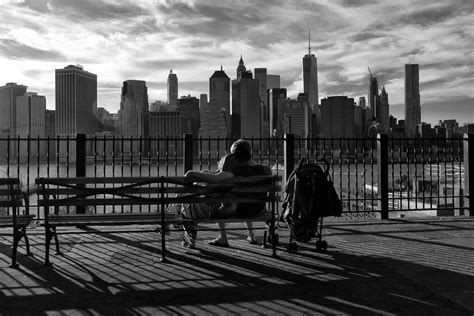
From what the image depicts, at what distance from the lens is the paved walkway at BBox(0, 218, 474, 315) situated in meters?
3.81

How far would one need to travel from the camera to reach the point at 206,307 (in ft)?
12.5

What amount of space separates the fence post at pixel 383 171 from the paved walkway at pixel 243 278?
200 centimetres

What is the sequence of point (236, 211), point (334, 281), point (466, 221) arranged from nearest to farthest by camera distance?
point (334, 281) → point (236, 211) → point (466, 221)

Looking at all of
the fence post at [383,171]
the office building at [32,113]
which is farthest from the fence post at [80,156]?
the office building at [32,113]

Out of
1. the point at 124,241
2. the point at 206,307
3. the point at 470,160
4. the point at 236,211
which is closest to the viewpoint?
the point at 206,307

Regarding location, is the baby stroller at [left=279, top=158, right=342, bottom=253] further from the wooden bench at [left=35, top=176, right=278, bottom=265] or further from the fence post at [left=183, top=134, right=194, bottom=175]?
the fence post at [left=183, top=134, right=194, bottom=175]

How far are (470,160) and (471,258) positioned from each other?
4.46 metres

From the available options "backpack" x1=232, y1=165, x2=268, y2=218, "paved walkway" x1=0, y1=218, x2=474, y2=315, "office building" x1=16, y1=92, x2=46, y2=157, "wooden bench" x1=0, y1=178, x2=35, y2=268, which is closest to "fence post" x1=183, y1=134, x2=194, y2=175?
"paved walkway" x1=0, y1=218, x2=474, y2=315

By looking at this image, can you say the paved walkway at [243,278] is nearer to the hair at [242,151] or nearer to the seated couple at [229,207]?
the seated couple at [229,207]

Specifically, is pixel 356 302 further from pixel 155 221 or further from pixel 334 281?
pixel 155 221

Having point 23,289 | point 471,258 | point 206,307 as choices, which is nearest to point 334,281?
point 206,307

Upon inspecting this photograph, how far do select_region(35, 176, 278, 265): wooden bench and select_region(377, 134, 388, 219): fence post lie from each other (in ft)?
12.9

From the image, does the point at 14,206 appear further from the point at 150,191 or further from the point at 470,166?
the point at 470,166

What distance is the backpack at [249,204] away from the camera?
5.80m
